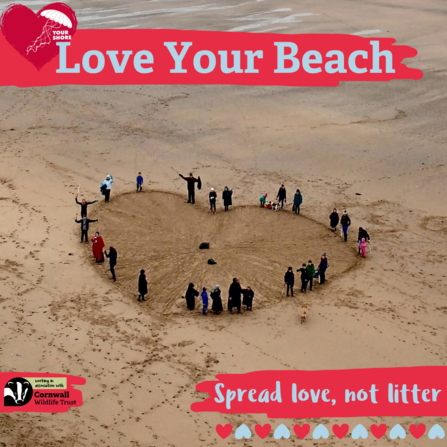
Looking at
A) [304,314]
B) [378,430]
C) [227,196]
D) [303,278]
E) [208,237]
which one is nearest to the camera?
[378,430]

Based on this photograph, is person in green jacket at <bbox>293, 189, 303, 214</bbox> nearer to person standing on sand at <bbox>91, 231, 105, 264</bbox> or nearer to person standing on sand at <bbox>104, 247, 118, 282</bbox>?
person standing on sand at <bbox>91, 231, 105, 264</bbox>

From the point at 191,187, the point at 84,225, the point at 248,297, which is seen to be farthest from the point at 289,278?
the point at 191,187

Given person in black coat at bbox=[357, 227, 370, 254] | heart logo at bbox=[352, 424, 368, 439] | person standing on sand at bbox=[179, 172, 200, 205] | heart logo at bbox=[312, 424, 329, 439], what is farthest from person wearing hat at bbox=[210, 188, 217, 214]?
heart logo at bbox=[352, 424, 368, 439]

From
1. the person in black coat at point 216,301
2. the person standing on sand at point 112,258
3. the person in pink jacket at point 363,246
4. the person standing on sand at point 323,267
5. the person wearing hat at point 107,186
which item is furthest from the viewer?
the person wearing hat at point 107,186

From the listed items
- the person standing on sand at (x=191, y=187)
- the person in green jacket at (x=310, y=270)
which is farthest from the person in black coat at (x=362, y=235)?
the person standing on sand at (x=191, y=187)

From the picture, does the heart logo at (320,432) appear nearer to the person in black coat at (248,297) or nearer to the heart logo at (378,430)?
the heart logo at (378,430)

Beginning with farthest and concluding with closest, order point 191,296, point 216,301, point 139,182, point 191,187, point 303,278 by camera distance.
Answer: point 139,182 < point 191,187 < point 303,278 < point 191,296 < point 216,301

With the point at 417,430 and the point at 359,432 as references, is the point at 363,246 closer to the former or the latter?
the point at 417,430
